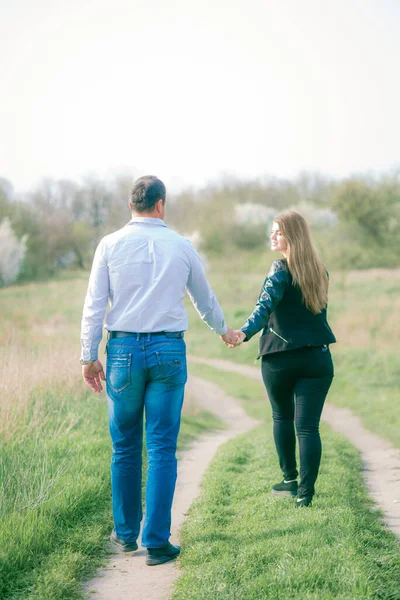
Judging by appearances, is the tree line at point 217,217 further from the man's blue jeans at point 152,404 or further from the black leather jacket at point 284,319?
the man's blue jeans at point 152,404

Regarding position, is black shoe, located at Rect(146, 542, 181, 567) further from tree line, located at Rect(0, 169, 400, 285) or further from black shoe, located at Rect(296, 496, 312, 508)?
tree line, located at Rect(0, 169, 400, 285)

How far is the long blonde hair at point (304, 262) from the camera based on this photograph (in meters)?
4.92

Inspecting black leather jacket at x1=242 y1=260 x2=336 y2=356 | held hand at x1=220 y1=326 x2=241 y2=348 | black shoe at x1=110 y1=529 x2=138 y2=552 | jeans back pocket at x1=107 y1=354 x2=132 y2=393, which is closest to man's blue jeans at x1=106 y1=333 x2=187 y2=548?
jeans back pocket at x1=107 y1=354 x2=132 y2=393

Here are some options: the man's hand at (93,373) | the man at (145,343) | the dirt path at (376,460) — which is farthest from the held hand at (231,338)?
the dirt path at (376,460)

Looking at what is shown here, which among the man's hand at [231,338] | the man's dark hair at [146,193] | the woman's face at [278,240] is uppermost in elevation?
the man's dark hair at [146,193]

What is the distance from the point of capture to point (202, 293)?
4477 millimetres

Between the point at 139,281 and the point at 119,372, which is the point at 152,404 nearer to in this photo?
the point at 119,372

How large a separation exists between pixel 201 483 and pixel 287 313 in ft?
8.04

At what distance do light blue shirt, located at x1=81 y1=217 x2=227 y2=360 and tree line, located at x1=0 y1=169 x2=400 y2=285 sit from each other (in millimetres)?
21110

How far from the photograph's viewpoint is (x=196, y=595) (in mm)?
3518

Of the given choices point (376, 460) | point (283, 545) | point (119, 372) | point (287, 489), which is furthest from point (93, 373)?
point (376, 460)

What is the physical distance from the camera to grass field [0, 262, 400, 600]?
13.4 ft

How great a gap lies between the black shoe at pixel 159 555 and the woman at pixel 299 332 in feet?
3.86

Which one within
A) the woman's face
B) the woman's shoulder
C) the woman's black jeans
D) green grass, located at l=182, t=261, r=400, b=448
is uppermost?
the woman's face
